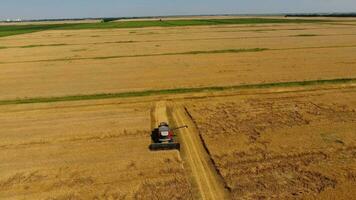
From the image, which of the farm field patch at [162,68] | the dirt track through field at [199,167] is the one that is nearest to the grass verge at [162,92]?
the farm field patch at [162,68]

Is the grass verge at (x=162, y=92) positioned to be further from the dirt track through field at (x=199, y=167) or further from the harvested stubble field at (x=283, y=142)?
the dirt track through field at (x=199, y=167)

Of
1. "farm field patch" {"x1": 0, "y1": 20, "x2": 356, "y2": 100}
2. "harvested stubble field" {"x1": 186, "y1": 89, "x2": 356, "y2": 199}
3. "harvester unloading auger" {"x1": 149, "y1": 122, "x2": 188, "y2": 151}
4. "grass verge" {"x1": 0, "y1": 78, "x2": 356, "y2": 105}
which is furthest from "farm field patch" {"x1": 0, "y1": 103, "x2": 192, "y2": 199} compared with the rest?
"farm field patch" {"x1": 0, "y1": 20, "x2": 356, "y2": 100}

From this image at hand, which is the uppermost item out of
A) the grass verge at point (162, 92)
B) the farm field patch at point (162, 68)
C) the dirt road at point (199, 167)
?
the farm field patch at point (162, 68)

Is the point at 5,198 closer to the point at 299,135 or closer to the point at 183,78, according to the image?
the point at 299,135

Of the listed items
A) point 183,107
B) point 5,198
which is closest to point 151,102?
point 183,107

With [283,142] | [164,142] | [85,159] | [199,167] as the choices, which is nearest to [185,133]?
[164,142]
